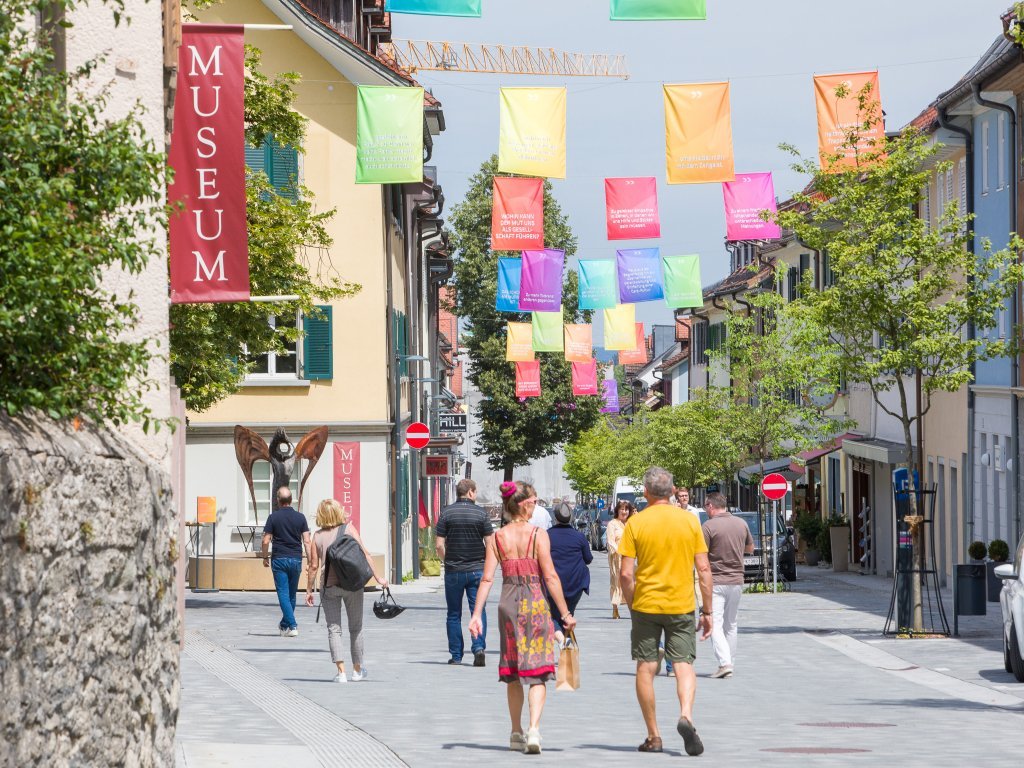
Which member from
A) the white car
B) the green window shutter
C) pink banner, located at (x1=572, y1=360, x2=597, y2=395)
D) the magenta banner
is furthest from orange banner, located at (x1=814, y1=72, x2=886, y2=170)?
pink banner, located at (x1=572, y1=360, x2=597, y2=395)

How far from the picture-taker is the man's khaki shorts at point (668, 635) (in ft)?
37.8

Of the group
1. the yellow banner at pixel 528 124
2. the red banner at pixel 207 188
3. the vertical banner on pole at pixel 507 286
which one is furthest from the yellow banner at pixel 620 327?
the red banner at pixel 207 188

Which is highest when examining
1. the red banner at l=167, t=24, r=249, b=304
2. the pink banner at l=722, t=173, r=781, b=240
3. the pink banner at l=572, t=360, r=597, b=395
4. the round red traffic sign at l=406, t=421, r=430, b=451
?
the pink banner at l=722, t=173, r=781, b=240

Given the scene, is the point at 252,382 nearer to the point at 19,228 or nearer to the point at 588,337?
the point at 588,337

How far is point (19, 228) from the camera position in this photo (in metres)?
7.29

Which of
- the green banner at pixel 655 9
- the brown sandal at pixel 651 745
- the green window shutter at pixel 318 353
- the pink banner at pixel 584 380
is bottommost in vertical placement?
the brown sandal at pixel 651 745

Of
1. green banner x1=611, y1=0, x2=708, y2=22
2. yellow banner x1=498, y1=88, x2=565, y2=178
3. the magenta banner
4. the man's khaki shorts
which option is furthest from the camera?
the magenta banner

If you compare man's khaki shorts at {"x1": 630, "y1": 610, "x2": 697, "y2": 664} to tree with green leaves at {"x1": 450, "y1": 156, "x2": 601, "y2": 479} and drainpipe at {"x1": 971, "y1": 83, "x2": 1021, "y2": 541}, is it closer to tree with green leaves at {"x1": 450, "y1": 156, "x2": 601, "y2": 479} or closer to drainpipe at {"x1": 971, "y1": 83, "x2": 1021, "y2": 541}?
drainpipe at {"x1": 971, "y1": 83, "x2": 1021, "y2": 541}

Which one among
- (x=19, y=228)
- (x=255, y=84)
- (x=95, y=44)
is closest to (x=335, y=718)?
(x=95, y=44)

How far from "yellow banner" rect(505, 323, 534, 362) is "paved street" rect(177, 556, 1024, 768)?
24.9m

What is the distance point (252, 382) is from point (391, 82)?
6331 mm

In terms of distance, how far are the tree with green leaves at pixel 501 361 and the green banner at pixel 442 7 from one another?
56.1m

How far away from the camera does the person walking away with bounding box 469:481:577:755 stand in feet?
37.9

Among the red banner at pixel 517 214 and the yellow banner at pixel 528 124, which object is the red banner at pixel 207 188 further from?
the red banner at pixel 517 214
